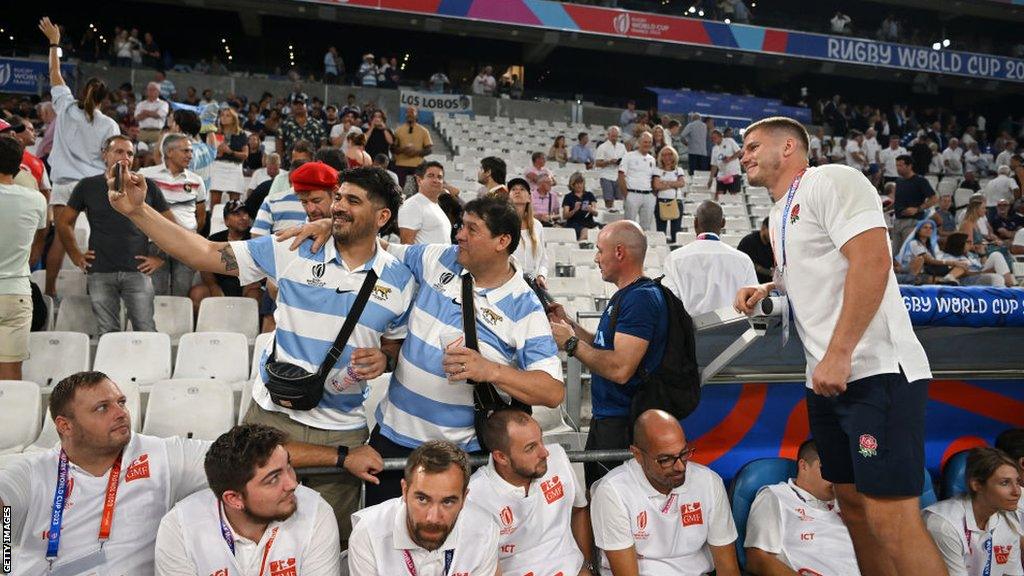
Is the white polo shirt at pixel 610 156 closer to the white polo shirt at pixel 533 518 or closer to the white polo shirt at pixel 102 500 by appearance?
the white polo shirt at pixel 533 518

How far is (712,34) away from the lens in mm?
23406

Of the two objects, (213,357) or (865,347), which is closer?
(865,347)

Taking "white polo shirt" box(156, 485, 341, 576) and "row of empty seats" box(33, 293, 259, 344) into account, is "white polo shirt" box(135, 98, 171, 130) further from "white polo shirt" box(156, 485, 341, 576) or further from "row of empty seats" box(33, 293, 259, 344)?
"white polo shirt" box(156, 485, 341, 576)

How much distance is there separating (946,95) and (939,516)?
2846 centimetres

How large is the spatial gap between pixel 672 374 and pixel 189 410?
2407 millimetres

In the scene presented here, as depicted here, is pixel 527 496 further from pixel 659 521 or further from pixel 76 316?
pixel 76 316

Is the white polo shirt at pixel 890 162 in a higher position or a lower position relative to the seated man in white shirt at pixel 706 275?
higher

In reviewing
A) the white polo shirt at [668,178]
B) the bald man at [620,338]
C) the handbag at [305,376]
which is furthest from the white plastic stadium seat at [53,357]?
the white polo shirt at [668,178]

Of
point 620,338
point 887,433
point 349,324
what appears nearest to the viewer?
point 887,433

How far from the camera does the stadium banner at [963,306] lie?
12.1 ft

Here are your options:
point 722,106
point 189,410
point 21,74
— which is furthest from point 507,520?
point 722,106

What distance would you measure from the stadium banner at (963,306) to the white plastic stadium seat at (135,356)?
13.4ft

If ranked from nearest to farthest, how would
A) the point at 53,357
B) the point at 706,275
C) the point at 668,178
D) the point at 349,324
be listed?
the point at 349,324
the point at 706,275
the point at 53,357
the point at 668,178

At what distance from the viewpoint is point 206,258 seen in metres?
2.84
